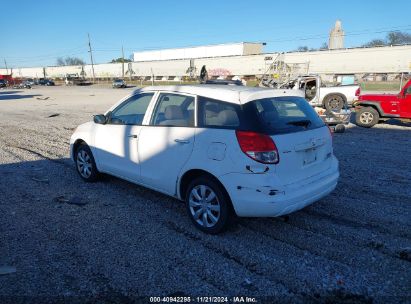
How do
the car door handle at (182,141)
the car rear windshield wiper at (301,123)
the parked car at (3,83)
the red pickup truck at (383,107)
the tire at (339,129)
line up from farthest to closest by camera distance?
the parked car at (3,83)
the red pickup truck at (383,107)
the tire at (339,129)
the car door handle at (182,141)
the car rear windshield wiper at (301,123)

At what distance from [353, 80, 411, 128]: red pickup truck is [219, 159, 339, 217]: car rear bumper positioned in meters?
9.64

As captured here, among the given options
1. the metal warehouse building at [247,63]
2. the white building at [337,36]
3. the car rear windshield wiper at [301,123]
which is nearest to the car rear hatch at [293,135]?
the car rear windshield wiper at [301,123]

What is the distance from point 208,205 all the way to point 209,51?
8320cm

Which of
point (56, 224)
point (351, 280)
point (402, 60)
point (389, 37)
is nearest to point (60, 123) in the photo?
point (56, 224)

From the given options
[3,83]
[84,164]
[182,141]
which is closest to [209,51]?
[3,83]

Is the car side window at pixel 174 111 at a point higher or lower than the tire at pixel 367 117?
higher

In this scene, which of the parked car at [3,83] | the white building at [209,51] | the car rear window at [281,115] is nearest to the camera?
the car rear window at [281,115]

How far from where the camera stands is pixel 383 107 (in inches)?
467

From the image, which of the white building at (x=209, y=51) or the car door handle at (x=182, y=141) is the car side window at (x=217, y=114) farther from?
the white building at (x=209, y=51)

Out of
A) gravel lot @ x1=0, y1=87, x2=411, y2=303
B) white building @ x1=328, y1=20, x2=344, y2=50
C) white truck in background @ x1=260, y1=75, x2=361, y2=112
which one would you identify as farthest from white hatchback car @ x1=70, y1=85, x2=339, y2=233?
white building @ x1=328, y1=20, x2=344, y2=50

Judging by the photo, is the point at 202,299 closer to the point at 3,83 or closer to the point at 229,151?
the point at 229,151

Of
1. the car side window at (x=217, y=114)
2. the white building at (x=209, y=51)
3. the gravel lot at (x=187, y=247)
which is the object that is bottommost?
the gravel lot at (x=187, y=247)

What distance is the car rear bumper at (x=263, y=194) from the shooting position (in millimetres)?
3434

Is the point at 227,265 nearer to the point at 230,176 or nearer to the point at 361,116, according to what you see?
the point at 230,176
